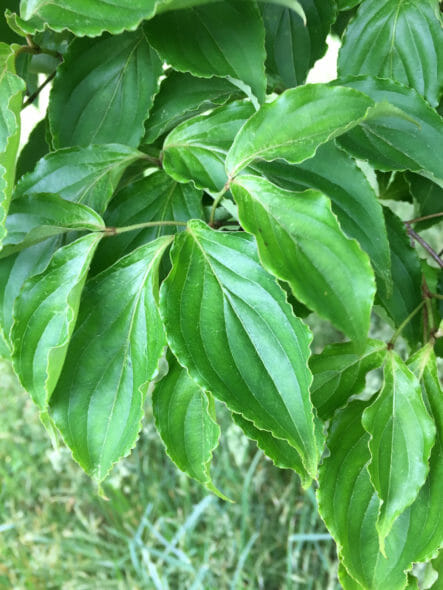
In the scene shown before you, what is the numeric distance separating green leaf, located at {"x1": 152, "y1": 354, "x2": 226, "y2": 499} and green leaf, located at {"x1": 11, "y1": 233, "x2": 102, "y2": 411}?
6 cm

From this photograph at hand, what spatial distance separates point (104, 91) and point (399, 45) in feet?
0.57

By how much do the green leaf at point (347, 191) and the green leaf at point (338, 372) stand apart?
61 millimetres

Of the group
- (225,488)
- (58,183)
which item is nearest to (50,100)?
(58,183)

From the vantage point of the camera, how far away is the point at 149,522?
1391 millimetres

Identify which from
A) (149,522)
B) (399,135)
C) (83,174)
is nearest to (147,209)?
(83,174)

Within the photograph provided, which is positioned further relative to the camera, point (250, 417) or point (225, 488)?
point (225, 488)

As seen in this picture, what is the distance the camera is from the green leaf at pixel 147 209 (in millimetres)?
401

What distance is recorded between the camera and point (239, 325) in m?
0.34

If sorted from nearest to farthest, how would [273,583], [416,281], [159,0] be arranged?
[159,0] → [416,281] → [273,583]

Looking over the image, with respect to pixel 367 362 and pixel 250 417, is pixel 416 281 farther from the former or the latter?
pixel 250 417

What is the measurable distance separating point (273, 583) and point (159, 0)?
1361mm

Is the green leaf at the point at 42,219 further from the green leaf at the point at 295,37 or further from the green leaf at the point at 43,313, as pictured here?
the green leaf at the point at 295,37

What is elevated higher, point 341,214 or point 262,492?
point 341,214

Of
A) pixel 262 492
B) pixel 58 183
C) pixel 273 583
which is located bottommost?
pixel 273 583
